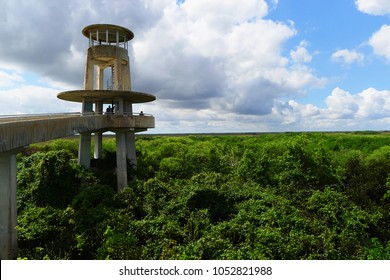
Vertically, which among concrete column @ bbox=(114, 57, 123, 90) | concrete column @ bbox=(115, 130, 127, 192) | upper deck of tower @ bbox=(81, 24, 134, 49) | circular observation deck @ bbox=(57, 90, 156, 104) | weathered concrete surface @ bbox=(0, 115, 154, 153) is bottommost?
concrete column @ bbox=(115, 130, 127, 192)

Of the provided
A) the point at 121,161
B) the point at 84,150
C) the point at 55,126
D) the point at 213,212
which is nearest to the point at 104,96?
the point at 84,150

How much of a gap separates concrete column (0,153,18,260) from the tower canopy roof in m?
16.1

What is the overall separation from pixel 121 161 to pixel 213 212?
11541 mm

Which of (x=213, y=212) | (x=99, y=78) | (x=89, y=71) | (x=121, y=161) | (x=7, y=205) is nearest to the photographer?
(x=7, y=205)

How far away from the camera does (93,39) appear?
1233 inches

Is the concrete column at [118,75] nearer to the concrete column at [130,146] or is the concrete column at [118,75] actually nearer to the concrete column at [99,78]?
the concrete column at [99,78]

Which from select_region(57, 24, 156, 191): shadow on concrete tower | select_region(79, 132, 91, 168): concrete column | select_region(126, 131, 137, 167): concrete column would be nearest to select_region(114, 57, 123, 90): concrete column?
select_region(57, 24, 156, 191): shadow on concrete tower

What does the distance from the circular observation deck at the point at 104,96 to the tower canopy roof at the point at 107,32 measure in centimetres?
530

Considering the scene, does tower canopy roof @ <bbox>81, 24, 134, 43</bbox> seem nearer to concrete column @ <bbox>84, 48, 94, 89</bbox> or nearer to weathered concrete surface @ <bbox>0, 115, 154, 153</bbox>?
concrete column @ <bbox>84, 48, 94, 89</bbox>

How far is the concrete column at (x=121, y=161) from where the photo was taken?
30.2 meters

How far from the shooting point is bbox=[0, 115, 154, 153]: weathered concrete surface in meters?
14.7

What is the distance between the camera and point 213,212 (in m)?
23.4

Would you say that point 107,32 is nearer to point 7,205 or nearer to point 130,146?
point 130,146
